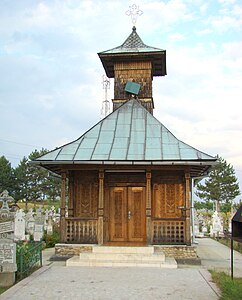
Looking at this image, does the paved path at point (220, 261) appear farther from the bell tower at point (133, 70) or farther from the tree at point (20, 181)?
the tree at point (20, 181)

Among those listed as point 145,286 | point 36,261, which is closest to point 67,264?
point 36,261

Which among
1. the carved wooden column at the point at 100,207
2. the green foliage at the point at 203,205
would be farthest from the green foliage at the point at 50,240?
the green foliage at the point at 203,205

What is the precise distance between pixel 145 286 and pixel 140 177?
19.5 ft

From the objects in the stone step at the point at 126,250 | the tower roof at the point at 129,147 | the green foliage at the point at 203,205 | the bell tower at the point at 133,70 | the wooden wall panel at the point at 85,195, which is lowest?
the stone step at the point at 126,250

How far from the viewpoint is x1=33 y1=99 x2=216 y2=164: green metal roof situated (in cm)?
1231

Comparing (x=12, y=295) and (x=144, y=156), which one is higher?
(x=144, y=156)

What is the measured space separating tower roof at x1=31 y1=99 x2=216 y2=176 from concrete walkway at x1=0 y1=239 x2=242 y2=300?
323cm

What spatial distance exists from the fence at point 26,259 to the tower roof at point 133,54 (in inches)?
353

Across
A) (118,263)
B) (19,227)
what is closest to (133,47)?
(19,227)

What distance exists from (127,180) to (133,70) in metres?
5.37

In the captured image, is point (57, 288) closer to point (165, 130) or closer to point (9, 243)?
point (9, 243)

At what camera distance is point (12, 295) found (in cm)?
727

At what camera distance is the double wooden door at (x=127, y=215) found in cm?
1358

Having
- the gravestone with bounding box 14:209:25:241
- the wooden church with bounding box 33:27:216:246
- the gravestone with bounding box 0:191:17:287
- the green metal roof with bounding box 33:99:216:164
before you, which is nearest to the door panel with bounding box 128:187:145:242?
the wooden church with bounding box 33:27:216:246
